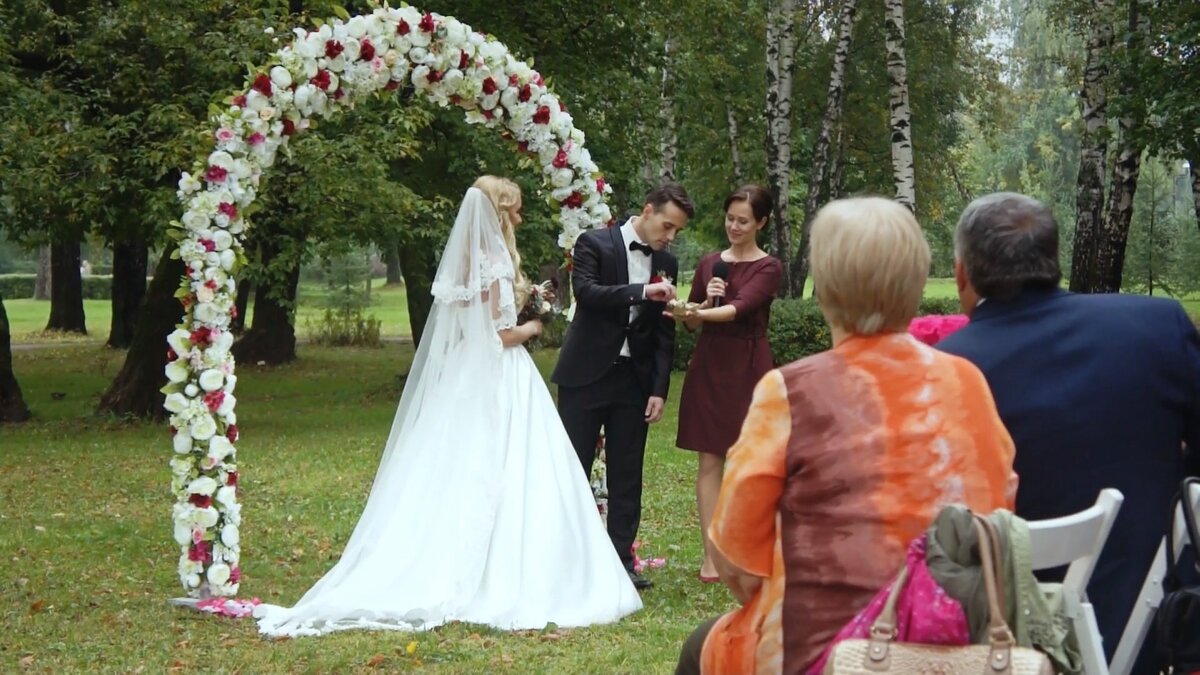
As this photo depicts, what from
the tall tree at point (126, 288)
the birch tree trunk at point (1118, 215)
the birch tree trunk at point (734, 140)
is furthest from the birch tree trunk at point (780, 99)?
the tall tree at point (126, 288)

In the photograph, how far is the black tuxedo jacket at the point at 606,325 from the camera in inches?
328

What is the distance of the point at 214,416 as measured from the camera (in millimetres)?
8547

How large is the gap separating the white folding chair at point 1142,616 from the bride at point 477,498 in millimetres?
4037

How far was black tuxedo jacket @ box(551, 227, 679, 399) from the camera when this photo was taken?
833 centimetres

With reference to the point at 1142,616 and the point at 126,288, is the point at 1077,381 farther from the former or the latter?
the point at 126,288

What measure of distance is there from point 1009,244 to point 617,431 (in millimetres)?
4828

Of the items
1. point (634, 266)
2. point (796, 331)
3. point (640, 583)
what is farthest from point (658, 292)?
point (796, 331)

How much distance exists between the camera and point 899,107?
19.8 metres

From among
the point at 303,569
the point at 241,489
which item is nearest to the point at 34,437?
the point at 241,489

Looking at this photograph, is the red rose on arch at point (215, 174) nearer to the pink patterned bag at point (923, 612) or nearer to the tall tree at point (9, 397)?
the pink patterned bag at point (923, 612)

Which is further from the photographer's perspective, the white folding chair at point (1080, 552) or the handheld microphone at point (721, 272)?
the handheld microphone at point (721, 272)

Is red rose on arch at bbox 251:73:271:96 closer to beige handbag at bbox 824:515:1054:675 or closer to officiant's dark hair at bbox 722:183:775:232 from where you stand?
officiant's dark hair at bbox 722:183:775:232

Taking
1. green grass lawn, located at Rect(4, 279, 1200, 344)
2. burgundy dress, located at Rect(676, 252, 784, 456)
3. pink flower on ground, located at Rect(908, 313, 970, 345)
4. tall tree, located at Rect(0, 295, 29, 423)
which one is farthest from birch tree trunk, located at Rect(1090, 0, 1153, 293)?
pink flower on ground, located at Rect(908, 313, 970, 345)

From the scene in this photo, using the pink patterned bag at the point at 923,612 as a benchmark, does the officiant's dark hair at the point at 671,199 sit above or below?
above
